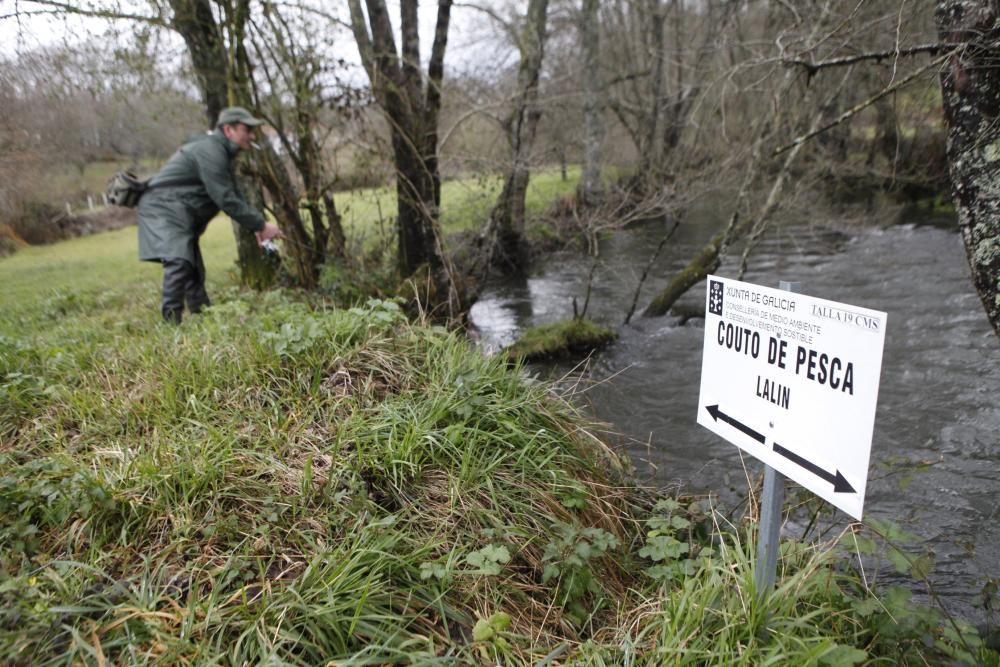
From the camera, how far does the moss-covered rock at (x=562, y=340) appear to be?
679cm

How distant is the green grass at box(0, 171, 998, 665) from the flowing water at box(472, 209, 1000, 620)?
2.23 feet

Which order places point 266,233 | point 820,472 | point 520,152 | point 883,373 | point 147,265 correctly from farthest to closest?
point 147,265 → point 520,152 → point 883,373 → point 266,233 → point 820,472

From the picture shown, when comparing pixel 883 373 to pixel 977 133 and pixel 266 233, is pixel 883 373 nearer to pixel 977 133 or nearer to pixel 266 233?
pixel 977 133

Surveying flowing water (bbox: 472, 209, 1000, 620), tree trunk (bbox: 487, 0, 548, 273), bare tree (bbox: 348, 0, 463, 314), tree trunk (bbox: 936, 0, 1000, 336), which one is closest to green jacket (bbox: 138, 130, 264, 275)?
bare tree (bbox: 348, 0, 463, 314)

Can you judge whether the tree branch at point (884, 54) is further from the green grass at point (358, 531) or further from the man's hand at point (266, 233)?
the man's hand at point (266, 233)

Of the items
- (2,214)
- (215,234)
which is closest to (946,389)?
(2,214)

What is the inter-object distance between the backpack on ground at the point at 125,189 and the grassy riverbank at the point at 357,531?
1.80 meters

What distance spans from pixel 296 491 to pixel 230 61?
571 centimetres

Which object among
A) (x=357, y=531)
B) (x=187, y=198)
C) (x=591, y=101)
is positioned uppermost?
(x=591, y=101)

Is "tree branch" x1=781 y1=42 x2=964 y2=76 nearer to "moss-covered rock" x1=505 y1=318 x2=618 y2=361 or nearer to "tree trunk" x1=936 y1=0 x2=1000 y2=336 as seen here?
"tree trunk" x1=936 y1=0 x2=1000 y2=336

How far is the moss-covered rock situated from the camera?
679 centimetres

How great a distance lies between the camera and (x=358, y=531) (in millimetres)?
2479

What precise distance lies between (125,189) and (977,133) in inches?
239

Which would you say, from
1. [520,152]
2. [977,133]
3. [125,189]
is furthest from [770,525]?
[520,152]
